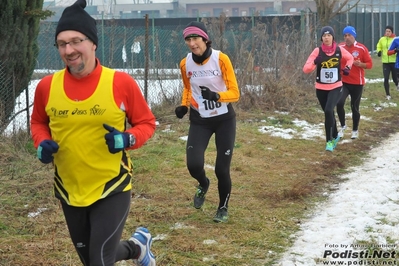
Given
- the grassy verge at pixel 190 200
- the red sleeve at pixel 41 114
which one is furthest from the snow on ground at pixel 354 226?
the red sleeve at pixel 41 114

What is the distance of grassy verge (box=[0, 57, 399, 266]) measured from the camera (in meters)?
5.46

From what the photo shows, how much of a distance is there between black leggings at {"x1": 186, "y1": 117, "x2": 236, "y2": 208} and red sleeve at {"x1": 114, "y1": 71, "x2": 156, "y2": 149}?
7.81 ft

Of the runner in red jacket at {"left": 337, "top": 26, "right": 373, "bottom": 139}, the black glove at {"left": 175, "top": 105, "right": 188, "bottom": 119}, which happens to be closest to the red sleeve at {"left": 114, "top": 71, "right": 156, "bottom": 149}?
the black glove at {"left": 175, "top": 105, "right": 188, "bottom": 119}

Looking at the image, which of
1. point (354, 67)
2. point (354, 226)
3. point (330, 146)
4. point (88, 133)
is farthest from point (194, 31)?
point (354, 67)

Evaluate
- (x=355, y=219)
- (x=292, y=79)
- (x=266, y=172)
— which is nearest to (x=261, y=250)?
(x=355, y=219)

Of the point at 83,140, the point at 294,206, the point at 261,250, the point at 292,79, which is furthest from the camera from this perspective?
the point at 292,79

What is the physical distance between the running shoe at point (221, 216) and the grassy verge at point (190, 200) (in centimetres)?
8

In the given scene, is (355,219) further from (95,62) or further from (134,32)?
(134,32)

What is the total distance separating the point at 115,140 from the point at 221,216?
2.93 m

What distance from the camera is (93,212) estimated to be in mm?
3881

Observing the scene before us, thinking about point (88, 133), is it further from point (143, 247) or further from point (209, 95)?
point (209, 95)

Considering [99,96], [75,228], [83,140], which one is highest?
[99,96]

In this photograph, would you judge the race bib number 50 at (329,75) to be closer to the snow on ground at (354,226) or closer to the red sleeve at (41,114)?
the snow on ground at (354,226)

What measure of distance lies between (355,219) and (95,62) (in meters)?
3.32
